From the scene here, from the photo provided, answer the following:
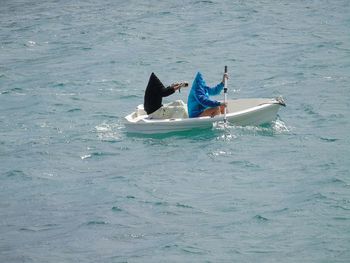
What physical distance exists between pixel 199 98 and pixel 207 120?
2.03 ft

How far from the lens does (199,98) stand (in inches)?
869

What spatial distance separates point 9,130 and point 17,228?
7225mm

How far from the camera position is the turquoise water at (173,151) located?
1664 cm

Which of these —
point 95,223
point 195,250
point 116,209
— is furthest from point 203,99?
point 195,250

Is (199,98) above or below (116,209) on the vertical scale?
above

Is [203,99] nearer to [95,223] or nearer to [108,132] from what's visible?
[108,132]

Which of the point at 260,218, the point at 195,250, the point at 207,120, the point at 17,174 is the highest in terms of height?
the point at 207,120

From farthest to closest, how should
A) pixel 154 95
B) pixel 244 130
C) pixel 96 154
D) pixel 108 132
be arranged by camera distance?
pixel 108 132, pixel 154 95, pixel 244 130, pixel 96 154

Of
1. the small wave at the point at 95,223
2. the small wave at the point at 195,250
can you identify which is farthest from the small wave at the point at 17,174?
the small wave at the point at 195,250

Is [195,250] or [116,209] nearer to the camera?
[195,250]

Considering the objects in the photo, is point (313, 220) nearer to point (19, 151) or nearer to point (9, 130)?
point (19, 151)

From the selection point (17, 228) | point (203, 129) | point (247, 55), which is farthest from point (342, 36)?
point (17, 228)

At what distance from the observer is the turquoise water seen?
1664 centimetres

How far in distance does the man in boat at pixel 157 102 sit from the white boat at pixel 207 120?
251 millimetres
